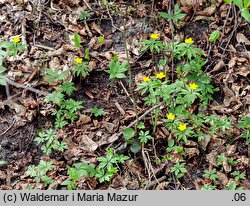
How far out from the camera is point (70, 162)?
3.23 metres

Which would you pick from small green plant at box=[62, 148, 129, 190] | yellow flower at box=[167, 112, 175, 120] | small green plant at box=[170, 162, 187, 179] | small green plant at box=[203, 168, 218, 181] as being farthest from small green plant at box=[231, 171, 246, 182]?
small green plant at box=[62, 148, 129, 190]

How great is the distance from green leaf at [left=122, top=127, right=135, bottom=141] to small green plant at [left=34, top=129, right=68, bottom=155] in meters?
0.49

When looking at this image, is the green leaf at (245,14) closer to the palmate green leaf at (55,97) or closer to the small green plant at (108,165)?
the small green plant at (108,165)

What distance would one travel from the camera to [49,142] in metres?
3.28

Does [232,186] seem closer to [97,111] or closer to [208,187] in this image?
[208,187]

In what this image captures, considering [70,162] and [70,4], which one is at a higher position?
[70,4]

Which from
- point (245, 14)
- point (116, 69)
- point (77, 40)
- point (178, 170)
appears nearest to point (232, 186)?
point (178, 170)

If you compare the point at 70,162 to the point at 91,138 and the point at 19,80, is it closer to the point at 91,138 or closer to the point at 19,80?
the point at 91,138

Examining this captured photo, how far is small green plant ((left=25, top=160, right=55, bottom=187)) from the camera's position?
10.0 ft

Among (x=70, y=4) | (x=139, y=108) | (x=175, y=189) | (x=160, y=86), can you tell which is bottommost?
(x=175, y=189)

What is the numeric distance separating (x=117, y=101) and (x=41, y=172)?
0.96m

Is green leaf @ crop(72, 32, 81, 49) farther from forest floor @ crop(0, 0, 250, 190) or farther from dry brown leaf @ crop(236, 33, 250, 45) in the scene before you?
dry brown leaf @ crop(236, 33, 250, 45)
